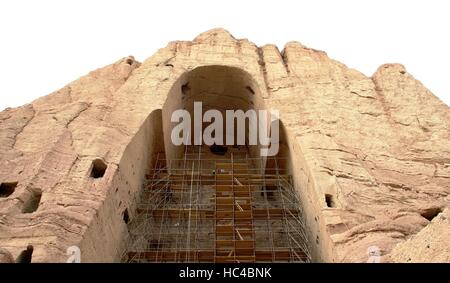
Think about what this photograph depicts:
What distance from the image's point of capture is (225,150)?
15.5 metres

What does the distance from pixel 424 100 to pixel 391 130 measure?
1.78m

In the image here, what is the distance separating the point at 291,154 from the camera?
469 inches

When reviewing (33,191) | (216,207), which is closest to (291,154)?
(216,207)

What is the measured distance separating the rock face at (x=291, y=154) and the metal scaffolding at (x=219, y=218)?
432 millimetres

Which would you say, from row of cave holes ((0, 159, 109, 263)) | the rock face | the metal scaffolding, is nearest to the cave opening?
the metal scaffolding

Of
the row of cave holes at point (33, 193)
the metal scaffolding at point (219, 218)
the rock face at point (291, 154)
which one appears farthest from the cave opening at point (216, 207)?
the row of cave holes at point (33, 193)

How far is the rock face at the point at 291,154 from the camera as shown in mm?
8375

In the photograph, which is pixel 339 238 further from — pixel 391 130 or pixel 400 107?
pixel 400 107

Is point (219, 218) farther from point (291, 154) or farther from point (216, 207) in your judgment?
point (291, 154)

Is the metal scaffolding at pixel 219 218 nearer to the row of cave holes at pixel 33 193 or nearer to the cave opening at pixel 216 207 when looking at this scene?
the cave opening at pixel 216 207

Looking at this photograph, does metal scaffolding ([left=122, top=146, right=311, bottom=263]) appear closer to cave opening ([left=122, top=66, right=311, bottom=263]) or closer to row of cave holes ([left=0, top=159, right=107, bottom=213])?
cave opening ([left=122, top=66, right=311, bottom=263])

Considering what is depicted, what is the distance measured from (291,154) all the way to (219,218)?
1.96 meters

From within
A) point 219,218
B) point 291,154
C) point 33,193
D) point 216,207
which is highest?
point 291,154

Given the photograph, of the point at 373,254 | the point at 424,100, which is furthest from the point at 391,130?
the point at 373,254
